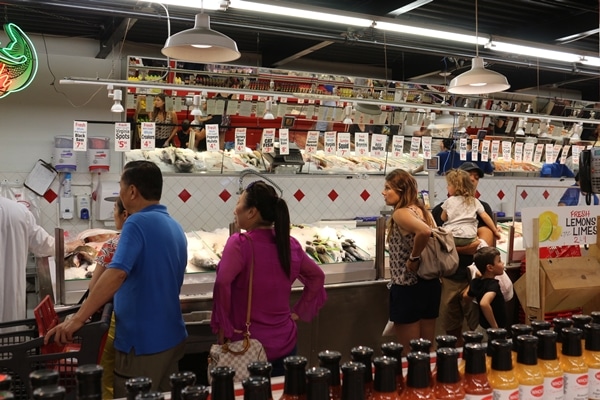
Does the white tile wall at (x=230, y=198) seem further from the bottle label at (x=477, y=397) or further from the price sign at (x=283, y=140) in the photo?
the bottle label at (x=477, y=397)

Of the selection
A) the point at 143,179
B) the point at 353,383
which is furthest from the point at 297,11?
the point at 353,383

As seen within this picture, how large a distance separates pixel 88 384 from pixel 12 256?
2941mm

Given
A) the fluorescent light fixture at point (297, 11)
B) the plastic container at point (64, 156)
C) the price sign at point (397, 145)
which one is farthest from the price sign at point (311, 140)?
the plastic container at point (64, 156)

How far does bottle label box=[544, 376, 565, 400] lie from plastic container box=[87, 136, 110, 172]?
662cm

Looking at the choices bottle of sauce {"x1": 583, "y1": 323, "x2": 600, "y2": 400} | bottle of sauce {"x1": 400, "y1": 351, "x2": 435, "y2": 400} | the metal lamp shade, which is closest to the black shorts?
the metal lamp shade

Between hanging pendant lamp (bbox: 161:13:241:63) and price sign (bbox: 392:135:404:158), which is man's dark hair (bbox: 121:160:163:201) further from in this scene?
price sign (bbox: 392:135:404:158)

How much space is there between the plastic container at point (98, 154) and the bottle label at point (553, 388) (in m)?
6.62

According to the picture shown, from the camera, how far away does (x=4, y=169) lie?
7055 millimetres

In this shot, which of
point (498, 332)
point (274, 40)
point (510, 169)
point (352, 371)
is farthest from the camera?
point (510, 169)

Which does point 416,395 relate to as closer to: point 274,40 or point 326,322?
point 326,322

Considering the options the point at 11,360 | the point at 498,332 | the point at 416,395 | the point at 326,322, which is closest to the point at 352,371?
the point at 416,395

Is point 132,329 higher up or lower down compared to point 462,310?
higher up

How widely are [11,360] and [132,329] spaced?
2.00ft

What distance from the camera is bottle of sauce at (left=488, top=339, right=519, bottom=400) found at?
133 centimetres
